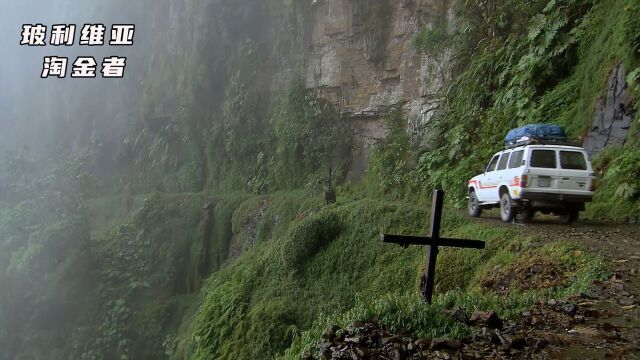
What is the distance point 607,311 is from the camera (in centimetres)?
495

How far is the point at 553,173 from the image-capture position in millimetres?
9375

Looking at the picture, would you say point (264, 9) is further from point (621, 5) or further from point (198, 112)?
point (621, 5)

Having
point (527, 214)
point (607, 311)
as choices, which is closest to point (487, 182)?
point (527, 214)

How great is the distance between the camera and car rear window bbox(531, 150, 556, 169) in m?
9.55

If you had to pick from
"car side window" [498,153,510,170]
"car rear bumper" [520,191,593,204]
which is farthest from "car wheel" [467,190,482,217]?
"car rear bumper" [520,191,593,204]

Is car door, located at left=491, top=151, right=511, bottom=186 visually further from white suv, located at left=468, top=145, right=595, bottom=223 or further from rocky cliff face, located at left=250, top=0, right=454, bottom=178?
rocky cliff face, located at left=250, top=0, right=454, bottom=178

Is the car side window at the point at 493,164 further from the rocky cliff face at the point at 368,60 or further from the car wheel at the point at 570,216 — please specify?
the rocky cliff face at the point at 368,60

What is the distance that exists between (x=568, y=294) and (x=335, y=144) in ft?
55.3

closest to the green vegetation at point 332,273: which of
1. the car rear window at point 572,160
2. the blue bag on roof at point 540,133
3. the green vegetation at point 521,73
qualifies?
the car rear window at point 572,160

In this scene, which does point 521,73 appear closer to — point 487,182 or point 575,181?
point 487,182

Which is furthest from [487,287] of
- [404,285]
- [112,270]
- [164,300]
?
[112,270]

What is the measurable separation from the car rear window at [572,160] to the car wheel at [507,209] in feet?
4.01

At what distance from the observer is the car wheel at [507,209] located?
391 inches

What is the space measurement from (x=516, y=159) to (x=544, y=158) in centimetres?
56
